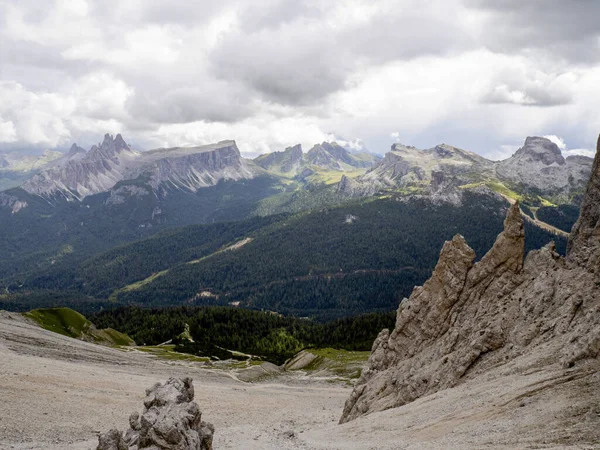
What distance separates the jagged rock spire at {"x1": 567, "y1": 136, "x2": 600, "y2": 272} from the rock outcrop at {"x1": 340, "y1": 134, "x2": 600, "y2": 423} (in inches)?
5.1

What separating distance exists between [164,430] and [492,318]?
3624 cm

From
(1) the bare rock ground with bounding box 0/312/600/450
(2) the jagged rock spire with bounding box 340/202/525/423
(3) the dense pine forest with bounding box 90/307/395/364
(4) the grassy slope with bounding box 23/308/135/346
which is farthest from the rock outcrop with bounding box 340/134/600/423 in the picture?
(4) the grassy slope with bounding box 23/308/135/346

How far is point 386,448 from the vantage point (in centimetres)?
3178

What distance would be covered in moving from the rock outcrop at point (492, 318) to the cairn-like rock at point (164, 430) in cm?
2376

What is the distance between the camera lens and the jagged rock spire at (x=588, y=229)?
48.2 m

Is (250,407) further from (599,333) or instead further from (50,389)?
(599,333)

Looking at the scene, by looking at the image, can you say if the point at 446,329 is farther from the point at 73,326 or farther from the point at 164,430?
the point at 73,326

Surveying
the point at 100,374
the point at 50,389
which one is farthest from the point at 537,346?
the point at 100,374

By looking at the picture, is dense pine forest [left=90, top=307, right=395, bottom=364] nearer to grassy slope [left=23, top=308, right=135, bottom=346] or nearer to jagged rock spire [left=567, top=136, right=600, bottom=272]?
grassy slope [left=23, top=308, right=135, bottom=346]

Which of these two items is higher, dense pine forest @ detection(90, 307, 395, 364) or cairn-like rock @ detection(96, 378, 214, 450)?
cairn-like rock @ detection(96, 378, 214, 450)

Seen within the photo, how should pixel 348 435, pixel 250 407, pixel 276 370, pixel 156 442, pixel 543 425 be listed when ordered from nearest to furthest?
pixel 543 425 < pixel 156 442 < pixel 348 435 < pixel 250 407 < pixel 276 370

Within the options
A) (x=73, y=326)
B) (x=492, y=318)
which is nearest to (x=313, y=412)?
(x=492, y=318)

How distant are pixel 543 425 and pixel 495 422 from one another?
3754 millimetres

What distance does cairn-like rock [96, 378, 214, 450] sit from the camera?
96.8 ft
